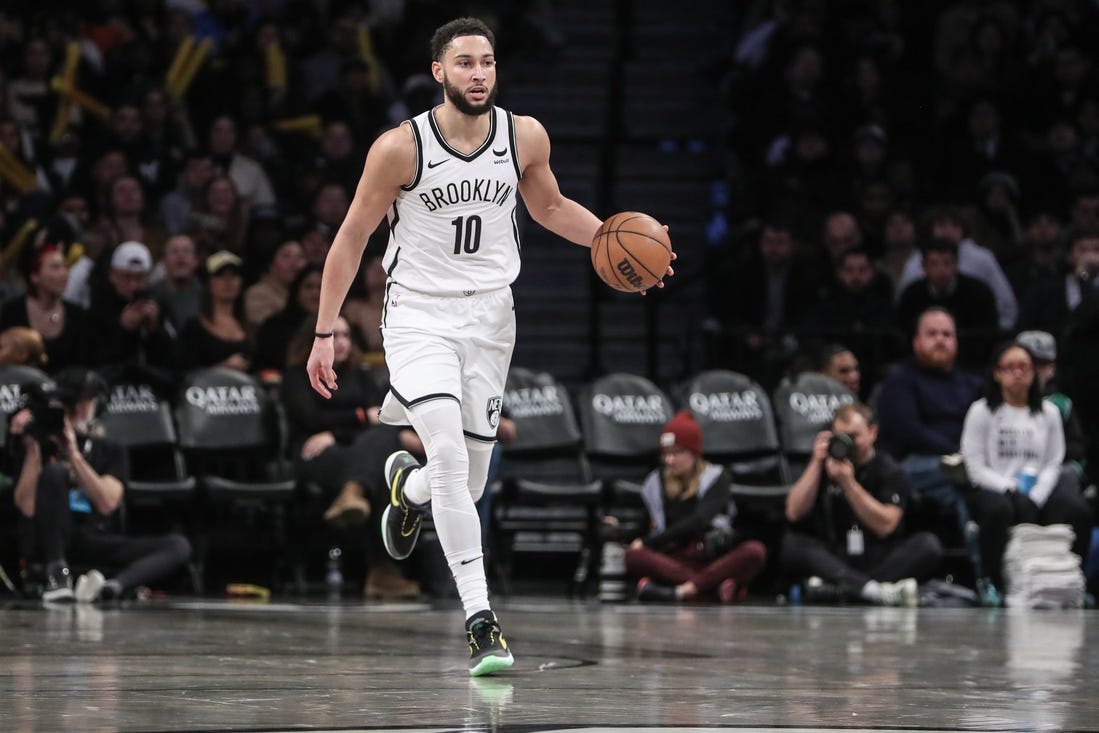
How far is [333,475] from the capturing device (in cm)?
1167

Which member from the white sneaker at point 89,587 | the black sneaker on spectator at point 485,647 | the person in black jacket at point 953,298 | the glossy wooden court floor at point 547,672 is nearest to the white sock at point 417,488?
the glossy wooden court floor at point 547,672

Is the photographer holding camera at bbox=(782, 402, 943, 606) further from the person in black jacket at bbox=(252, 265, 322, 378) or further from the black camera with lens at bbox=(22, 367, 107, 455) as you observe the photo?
the black camera with lens at bbox=(22, 367, 107, 455)

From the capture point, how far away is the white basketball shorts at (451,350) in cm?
677

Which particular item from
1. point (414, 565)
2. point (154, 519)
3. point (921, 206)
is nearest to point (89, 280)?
point (154, 519)

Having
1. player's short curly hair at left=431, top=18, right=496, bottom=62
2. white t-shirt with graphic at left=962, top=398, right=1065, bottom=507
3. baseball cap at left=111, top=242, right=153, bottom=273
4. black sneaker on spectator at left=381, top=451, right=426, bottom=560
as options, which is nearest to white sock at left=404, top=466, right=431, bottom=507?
black sneaker on spectator at left=381, top=451, right=426, bottom=560

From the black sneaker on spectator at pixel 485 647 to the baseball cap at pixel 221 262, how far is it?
6124 millimetres

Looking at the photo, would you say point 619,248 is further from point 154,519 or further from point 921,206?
point 921,206

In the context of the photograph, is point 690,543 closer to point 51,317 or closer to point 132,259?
point 132,259

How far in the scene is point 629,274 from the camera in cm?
701

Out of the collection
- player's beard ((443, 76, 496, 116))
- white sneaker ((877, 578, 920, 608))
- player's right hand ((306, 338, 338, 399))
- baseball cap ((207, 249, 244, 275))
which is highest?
player's beard ((443, 76, 496, 116))

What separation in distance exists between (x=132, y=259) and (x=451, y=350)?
5.90 meters

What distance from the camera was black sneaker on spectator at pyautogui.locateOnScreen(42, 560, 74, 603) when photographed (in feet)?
33.4

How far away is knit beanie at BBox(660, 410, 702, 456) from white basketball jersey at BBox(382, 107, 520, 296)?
4504mm

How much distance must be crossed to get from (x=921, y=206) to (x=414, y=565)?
17.8ft
